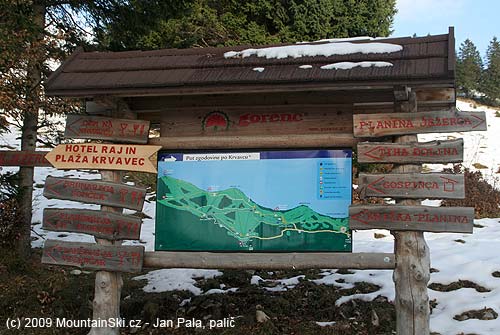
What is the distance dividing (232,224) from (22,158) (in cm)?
404

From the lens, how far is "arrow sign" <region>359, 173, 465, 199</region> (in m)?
5.14

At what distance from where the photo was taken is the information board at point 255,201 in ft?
18.5

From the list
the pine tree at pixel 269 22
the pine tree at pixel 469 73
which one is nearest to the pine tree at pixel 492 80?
the pine tree at pixel 469 73

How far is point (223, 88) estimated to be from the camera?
5266 millimetres

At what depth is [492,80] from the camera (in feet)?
150

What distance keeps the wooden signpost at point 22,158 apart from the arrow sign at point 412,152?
5.24 meters

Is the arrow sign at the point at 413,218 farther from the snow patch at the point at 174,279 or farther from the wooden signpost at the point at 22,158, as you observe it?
the wooden signpost at the point at 22,158

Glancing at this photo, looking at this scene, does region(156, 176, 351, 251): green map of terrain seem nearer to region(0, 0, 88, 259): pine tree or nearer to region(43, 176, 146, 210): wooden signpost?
region(43, 176, 146, 210): wooden signpost

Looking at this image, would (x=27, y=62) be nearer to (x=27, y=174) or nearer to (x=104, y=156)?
(x=27, y=174)

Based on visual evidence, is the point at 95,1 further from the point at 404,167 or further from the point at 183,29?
the point at 404,167

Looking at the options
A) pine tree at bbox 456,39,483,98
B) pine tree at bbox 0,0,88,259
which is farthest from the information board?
pine tree at bbox 456,39,483,98

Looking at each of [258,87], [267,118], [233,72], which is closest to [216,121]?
[267,118]

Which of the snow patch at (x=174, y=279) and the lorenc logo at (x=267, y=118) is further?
the snow patch at (x=174, y=279)

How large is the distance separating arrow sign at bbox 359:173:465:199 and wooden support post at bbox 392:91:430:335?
15cm
